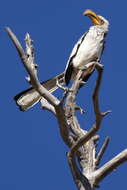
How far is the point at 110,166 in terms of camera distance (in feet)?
17.0

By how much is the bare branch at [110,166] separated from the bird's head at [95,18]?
322 centimetres

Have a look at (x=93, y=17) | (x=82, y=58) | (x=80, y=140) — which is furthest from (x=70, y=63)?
(x=80, y=140)

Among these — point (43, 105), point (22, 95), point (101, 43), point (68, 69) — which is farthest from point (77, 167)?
point (101, 43)

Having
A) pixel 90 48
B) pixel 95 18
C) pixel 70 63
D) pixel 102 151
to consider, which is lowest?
pixel 102 151

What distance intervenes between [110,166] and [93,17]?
3410mm

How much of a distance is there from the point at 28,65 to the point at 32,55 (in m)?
0.97

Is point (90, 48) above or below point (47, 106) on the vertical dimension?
above

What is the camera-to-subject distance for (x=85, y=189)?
205 inches

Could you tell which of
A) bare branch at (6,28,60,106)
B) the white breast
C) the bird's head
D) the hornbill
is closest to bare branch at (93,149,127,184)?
bare branch at (6,28,60,106)

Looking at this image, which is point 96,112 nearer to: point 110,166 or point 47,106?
point 110,166

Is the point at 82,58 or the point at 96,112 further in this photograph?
the point at 82,58

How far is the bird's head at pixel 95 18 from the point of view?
807 cm

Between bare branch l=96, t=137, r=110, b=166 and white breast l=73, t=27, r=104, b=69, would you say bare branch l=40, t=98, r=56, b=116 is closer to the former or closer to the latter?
bare branch l=96, t=137, r=110, b=166

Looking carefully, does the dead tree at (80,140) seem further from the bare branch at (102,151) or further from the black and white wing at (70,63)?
the black and white wing at (70,63)
